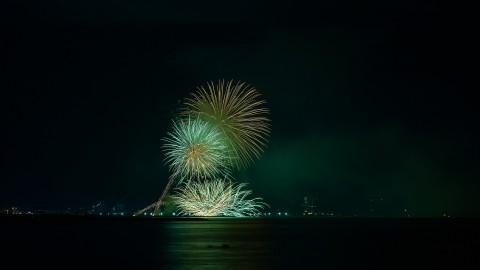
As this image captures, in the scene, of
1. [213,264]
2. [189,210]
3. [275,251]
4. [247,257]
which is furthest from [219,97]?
[213,264]

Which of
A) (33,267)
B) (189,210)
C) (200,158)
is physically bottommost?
(33,267)

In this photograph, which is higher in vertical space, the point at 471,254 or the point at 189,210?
the point at 189,210

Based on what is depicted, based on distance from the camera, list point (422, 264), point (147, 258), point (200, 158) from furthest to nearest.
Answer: point (200, 158), point (147, 258), point (422, 264)

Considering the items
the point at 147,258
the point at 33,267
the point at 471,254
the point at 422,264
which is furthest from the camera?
the point at 471,254

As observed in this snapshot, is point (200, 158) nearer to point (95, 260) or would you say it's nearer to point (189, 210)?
point (189, 210)

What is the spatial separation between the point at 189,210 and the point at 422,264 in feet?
179

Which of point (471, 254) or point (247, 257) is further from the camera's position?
point (471, 254)

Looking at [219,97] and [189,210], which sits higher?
[219,97]

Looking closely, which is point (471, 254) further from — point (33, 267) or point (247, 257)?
point (33, 267)

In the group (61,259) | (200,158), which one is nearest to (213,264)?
(61,259)

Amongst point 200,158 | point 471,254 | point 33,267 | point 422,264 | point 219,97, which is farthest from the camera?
point 200,158

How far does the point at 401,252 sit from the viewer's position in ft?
161

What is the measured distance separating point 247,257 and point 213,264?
5562 millimetres

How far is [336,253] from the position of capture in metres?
48.2
